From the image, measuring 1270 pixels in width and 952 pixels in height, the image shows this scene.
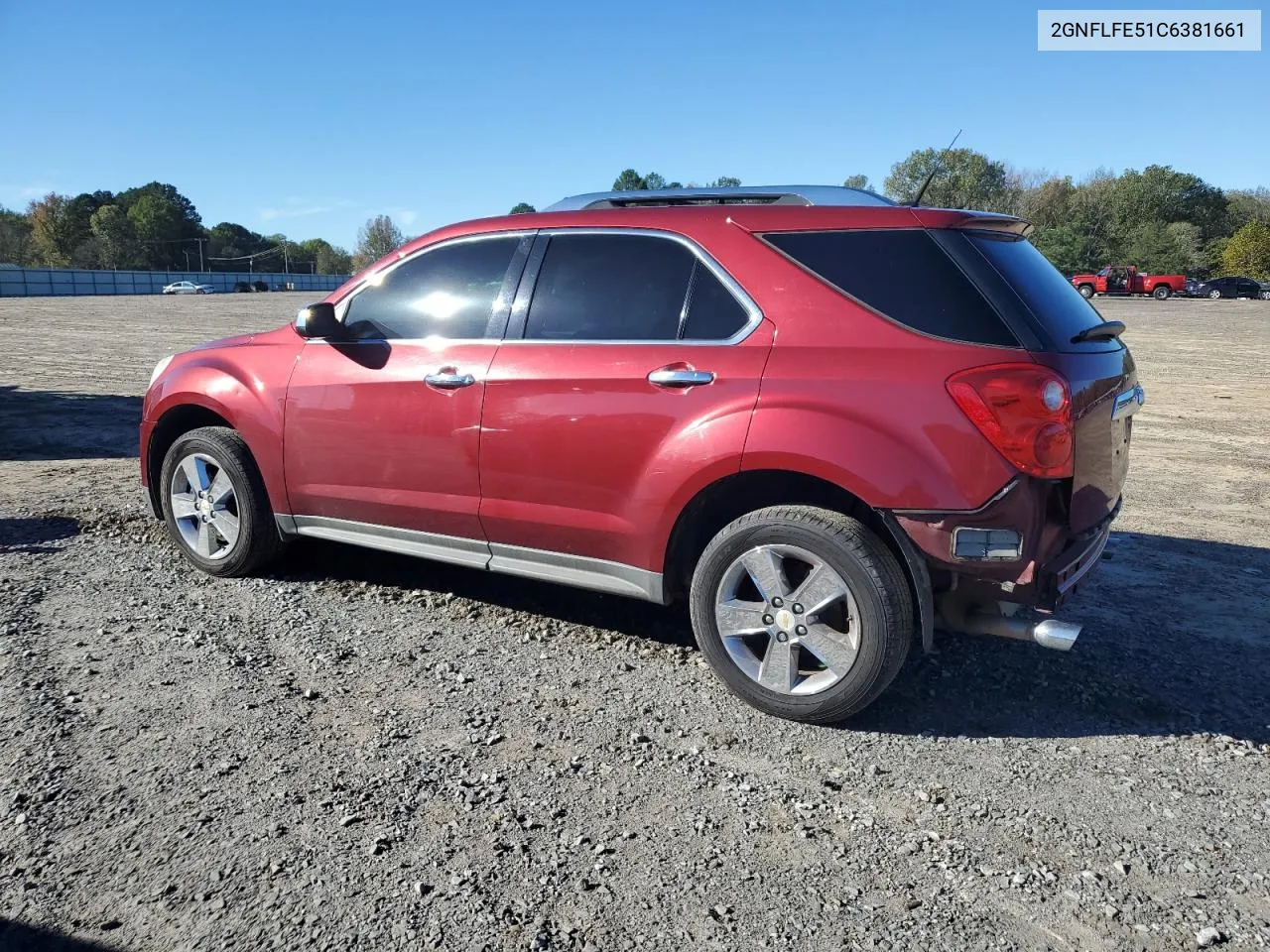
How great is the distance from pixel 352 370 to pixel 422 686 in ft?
5.30

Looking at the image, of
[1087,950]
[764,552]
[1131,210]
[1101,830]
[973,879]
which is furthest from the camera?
[1131,210]

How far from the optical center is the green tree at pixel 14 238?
97.1 meters

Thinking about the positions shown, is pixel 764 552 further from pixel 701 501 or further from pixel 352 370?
pixel 352 370

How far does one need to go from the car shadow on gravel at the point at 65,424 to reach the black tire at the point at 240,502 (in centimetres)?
386

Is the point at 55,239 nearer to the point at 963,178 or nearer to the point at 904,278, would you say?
the point at 963,178

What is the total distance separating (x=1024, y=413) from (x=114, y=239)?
4864 inches

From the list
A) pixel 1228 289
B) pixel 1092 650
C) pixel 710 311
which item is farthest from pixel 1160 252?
pixel 710 311

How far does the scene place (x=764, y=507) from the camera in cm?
378

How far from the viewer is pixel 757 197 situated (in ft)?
13.1

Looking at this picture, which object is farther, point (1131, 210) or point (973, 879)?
point (1131, 210)

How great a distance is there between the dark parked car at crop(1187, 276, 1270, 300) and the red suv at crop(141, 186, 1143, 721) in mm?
58802

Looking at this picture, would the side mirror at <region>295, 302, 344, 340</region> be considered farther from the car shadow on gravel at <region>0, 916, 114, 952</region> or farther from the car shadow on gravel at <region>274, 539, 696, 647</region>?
the car shadow on gravel at <region>0, 916, 114, 952</region>

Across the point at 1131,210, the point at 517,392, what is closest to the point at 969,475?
the point at 517,392

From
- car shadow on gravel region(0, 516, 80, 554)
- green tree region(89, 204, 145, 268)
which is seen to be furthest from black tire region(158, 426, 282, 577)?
green tree region(89, 204, 145, 268)
